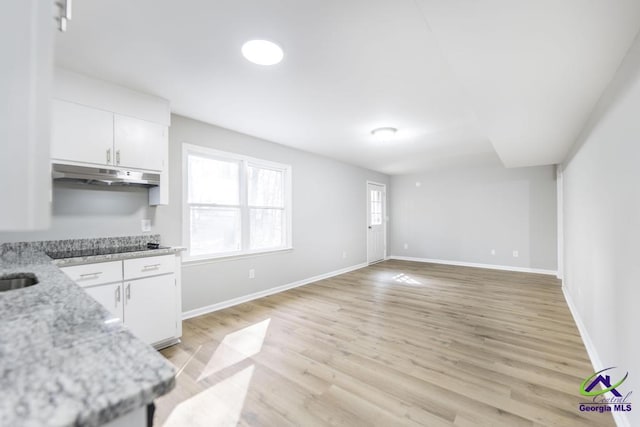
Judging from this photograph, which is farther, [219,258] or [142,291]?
[219,258]

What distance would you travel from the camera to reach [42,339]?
0.60m

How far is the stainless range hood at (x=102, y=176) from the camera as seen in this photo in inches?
85.4

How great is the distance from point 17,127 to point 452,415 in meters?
2.25

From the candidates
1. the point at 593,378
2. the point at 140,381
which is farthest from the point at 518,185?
the point at 140,381

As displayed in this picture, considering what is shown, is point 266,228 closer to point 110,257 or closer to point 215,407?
point 110,257

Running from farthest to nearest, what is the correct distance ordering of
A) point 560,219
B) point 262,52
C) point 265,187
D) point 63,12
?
1. point 560,219
2. point 265,187
3. point 262,52
4. point 63,12

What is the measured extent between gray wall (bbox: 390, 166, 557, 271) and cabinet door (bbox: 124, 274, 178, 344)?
614 centimetres

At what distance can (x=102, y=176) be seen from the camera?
2.36 meters

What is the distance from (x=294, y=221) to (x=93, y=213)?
2.68m

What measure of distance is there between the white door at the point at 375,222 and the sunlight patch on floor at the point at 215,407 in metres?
5.07

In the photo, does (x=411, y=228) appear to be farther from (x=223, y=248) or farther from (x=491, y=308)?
(x=223, y=248)

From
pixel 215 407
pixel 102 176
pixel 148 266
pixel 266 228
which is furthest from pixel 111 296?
pixel 266 228

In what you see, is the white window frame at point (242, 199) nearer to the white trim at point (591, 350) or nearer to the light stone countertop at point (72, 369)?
the light stone countertop at point (72, 369)

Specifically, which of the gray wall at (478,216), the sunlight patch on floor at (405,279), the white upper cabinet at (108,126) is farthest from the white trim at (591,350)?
the white upper cabinet at (108,126)
